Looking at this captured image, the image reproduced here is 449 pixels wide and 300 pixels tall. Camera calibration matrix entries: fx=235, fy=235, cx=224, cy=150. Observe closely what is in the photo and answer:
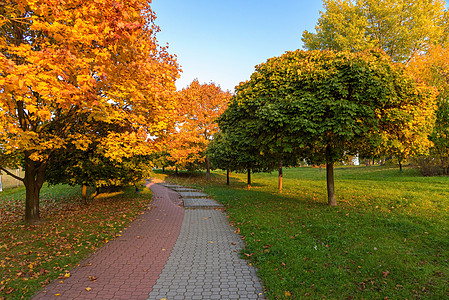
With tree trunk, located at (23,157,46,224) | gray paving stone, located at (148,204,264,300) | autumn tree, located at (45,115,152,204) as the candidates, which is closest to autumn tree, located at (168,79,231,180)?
autumn tree, located at (45,115,152,204)

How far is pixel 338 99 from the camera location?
27.5ft

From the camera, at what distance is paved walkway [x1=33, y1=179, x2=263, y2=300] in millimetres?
4273

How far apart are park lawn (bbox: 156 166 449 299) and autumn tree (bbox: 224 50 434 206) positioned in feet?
8.81

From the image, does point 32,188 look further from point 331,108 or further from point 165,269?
point 331,108

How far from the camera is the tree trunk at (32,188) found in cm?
826

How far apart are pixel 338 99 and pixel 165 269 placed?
25.2ft

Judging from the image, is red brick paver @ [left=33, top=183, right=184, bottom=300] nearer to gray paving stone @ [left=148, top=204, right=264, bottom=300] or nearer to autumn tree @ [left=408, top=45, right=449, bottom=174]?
gray paving stone @ [left=148, top=204, right=264, bottom=300]

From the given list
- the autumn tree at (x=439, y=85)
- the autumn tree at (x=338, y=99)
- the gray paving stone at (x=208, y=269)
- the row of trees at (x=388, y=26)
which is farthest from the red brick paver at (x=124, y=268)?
the row of trees at (x=388, y=26)

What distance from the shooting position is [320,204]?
428 inches

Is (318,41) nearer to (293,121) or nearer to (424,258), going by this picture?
(293,121)

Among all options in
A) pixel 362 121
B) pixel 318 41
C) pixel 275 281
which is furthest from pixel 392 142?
pixel 318 41

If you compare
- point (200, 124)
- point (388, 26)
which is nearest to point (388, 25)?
point (388, 26)

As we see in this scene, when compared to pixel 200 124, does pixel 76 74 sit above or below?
below

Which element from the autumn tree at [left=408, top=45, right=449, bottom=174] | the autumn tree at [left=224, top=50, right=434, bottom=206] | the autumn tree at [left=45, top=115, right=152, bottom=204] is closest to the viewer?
the autumn tree at [left=224, top=50, right=434, bottom=206]
